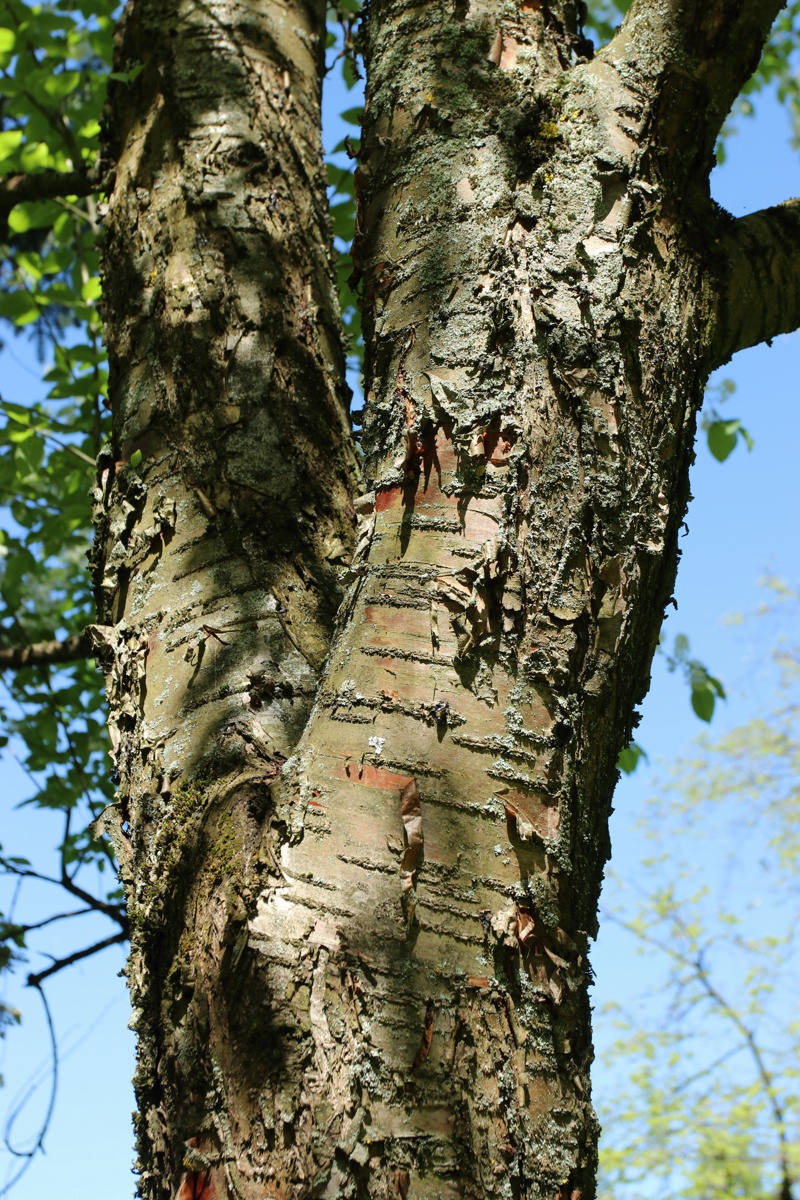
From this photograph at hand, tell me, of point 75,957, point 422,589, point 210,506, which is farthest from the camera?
point 75,957

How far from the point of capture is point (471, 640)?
118cm

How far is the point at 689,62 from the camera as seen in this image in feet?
4.85

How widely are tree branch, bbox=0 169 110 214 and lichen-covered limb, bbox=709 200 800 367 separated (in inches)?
68.0

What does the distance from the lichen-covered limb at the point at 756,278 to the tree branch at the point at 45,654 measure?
2.32 metres

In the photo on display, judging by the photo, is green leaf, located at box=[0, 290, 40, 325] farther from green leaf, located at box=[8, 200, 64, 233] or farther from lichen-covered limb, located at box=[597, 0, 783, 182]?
lichen-covered limb, located at box=[597, 0, 783, 182]

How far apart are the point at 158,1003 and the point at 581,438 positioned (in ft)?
3.15

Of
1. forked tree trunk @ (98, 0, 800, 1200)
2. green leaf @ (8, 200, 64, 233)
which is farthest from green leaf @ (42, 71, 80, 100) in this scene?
forked tree trunk @ (98, 0, 800, 1200)

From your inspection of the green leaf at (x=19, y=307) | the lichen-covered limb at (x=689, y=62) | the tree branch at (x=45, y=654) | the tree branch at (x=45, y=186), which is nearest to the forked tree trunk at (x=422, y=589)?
the lichen-covered limb at (x=689, y=62)

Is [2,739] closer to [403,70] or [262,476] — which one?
[262,476]

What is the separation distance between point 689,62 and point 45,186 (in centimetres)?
191

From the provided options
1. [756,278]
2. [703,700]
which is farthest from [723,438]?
A: [756,278]

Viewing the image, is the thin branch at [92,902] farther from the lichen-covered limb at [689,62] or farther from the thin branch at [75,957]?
the lichen-covered limb at [689,62]

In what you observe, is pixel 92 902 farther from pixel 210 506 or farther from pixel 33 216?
pixel 33 216

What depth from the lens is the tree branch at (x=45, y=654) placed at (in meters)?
3.15
